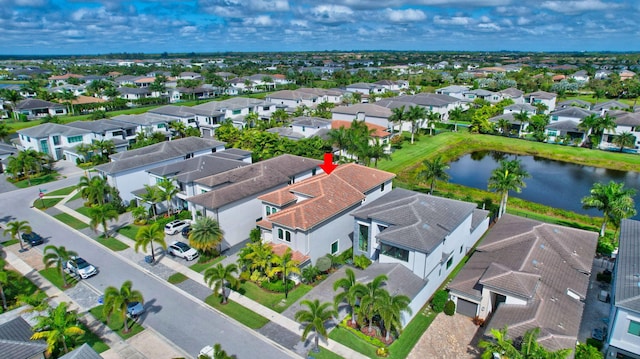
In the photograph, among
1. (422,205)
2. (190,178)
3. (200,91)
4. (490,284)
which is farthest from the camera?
(200,91)

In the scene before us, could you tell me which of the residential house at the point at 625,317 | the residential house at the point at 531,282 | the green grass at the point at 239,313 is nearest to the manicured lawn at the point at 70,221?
the green grass at the point at 239,313

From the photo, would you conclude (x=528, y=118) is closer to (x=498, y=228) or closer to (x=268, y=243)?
(x=498, y=228)

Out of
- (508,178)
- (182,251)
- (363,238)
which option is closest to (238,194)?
(182,251)

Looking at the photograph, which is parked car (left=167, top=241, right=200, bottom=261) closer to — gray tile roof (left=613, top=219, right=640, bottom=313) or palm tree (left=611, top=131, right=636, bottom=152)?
gray tile roof (left=613, top=219, right=640, bottom=313)

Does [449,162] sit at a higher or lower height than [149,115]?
lower

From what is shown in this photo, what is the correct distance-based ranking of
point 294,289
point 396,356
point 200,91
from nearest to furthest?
point 396,356
point 294,289
point 200,91

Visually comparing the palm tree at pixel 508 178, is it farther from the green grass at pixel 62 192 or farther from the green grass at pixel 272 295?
the green grass at pixel 62 192

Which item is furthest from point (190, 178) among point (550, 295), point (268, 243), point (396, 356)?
point (550, 295)
